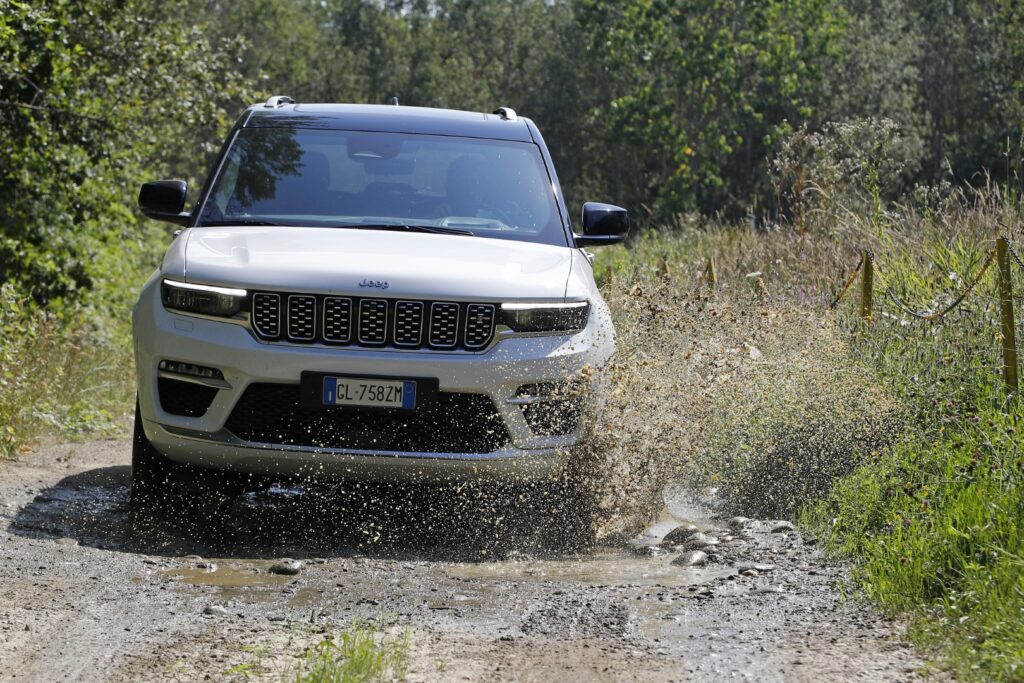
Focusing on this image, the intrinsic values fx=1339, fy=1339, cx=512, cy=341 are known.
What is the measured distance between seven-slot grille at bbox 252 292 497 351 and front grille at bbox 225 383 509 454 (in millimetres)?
230

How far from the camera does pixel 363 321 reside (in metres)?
5.58

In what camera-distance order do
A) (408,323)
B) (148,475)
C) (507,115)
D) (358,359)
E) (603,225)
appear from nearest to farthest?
(358,359)
(408,323)
(148,475)
(603,225)
(507,115)

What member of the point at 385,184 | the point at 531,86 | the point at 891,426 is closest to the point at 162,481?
the point at 385,184

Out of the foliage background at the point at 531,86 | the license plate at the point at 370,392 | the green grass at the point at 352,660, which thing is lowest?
the foliage background at the point at 531,86

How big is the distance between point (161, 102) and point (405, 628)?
10922 mm

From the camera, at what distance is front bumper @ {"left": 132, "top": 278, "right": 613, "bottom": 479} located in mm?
5488

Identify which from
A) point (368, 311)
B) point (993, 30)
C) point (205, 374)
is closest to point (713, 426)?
point (368, 311)

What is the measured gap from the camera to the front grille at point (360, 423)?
218 inches

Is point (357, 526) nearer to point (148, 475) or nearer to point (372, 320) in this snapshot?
point (148, 475)

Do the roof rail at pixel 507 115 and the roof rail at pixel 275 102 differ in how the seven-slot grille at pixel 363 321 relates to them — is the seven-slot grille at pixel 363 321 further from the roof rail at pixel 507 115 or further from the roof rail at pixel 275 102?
the roof rail at pixel 507 115

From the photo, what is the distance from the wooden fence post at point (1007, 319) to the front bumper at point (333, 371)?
196cm

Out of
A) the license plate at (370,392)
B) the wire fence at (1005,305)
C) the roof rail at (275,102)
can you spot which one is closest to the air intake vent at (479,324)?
the license plate at (370,392)

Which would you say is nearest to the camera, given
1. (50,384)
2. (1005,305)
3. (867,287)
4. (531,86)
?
(1005,305)

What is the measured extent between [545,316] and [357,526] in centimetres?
148
